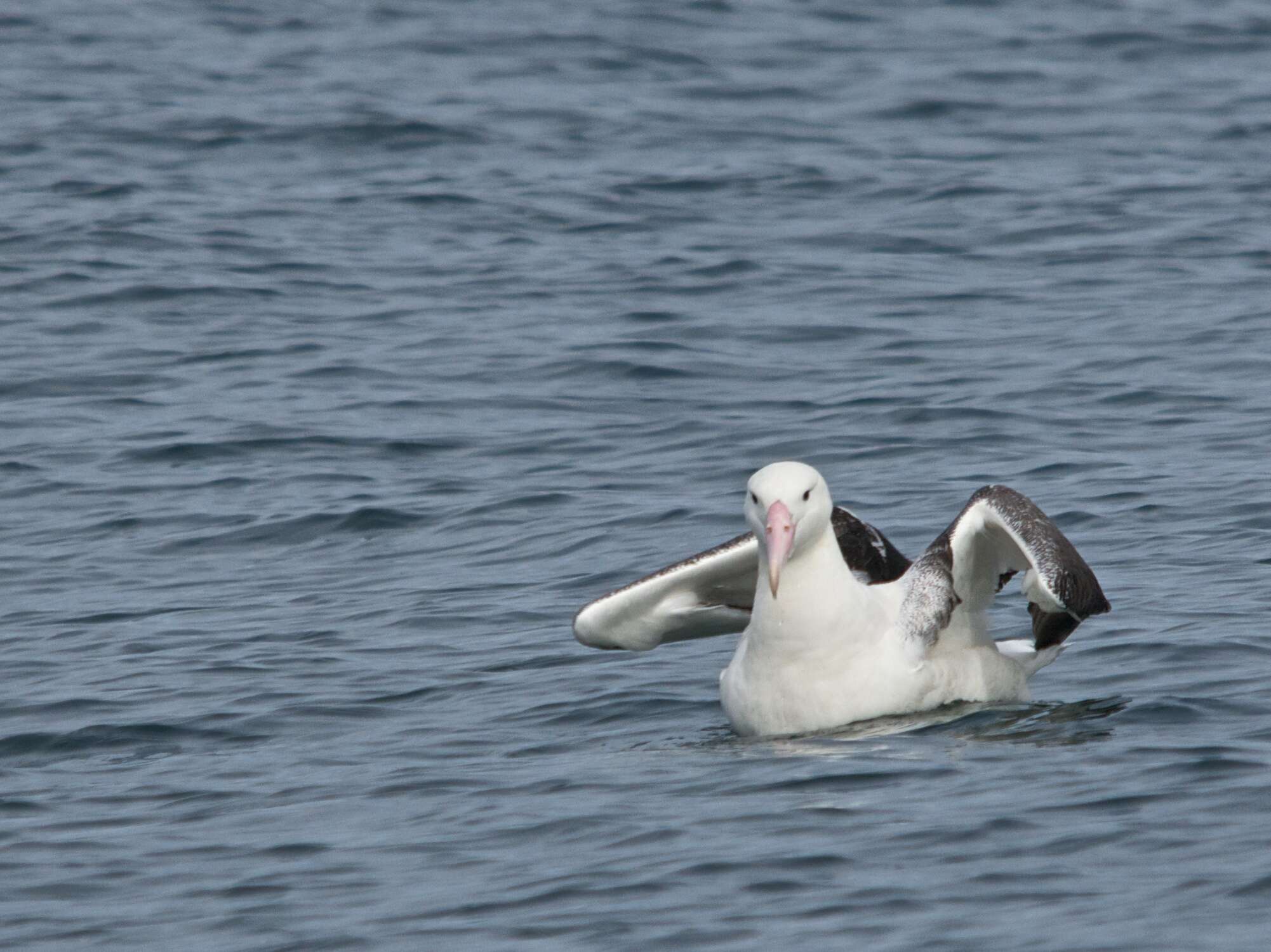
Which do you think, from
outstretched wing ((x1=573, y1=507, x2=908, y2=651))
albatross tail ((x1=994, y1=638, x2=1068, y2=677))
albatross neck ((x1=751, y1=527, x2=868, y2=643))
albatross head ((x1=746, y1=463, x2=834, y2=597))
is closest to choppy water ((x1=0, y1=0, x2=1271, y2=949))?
albatross tail ((x1=994, y1=638, x2=1068, y2=677))

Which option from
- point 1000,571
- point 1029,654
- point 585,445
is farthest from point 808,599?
point 585,445

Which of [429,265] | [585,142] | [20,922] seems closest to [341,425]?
[429,265]

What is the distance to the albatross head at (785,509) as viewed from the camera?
9.79m

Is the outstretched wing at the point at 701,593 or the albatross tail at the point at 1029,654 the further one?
the albatross tail at the point at 1029,654

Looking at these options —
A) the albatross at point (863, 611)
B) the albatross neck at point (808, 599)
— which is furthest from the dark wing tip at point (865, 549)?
the albatross neck at point (808, 599)

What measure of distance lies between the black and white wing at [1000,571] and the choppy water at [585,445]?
1.59 feet

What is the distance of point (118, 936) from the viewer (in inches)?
316

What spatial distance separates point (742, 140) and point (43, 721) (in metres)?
17.1

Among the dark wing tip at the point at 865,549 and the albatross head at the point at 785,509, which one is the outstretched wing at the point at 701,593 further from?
the albatross head at the point at 785,509

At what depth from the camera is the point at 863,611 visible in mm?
10258

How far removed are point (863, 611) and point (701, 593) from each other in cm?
113

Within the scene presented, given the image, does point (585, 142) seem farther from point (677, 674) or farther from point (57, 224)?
point (677, 674)

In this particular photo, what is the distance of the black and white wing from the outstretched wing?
62 centimetres

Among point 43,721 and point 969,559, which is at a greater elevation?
point 969,559
